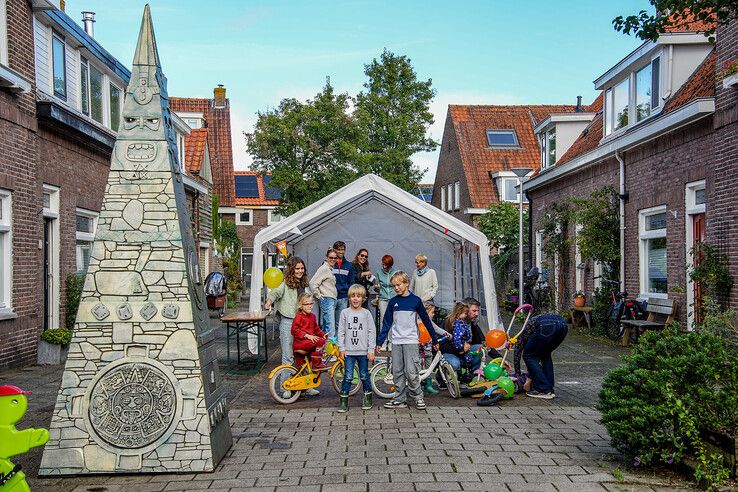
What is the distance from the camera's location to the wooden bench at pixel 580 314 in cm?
1859

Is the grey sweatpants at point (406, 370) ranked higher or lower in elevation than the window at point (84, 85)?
lower

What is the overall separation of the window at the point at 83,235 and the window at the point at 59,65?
2.32 m

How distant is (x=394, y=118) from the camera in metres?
37.2

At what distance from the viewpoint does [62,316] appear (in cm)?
1439

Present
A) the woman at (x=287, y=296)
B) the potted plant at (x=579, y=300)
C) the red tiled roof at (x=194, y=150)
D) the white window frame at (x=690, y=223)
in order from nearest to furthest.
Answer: the woman at (x=287, y=296)
the white window frame at (x=690, y=223)
the potted plant at (x=579, y=300)
the red tiled roof at (x=194, y=150)

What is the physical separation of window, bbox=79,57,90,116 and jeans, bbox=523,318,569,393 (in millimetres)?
10430

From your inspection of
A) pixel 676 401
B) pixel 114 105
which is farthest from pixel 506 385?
pixel 114 105

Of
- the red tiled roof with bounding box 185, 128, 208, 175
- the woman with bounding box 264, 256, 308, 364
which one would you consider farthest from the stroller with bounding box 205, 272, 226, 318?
the woman with bounding box 264, 256, 308, 364

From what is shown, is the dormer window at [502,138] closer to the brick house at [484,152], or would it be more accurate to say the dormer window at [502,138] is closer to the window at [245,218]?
the brick house at [484,152]

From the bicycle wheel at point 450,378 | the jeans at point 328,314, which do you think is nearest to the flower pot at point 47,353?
the jeans at point 328,314

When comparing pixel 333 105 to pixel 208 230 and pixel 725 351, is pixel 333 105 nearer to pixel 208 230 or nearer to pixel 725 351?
pixel 208 230

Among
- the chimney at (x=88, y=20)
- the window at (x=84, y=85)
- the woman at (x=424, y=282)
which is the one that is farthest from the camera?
the chimney at (x=88, y=20)

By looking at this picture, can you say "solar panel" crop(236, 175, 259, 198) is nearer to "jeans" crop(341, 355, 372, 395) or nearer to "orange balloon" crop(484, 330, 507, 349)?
"orange balloon" crop(484, 330, 507, 349)

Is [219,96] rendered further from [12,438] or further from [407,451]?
[12,438]
